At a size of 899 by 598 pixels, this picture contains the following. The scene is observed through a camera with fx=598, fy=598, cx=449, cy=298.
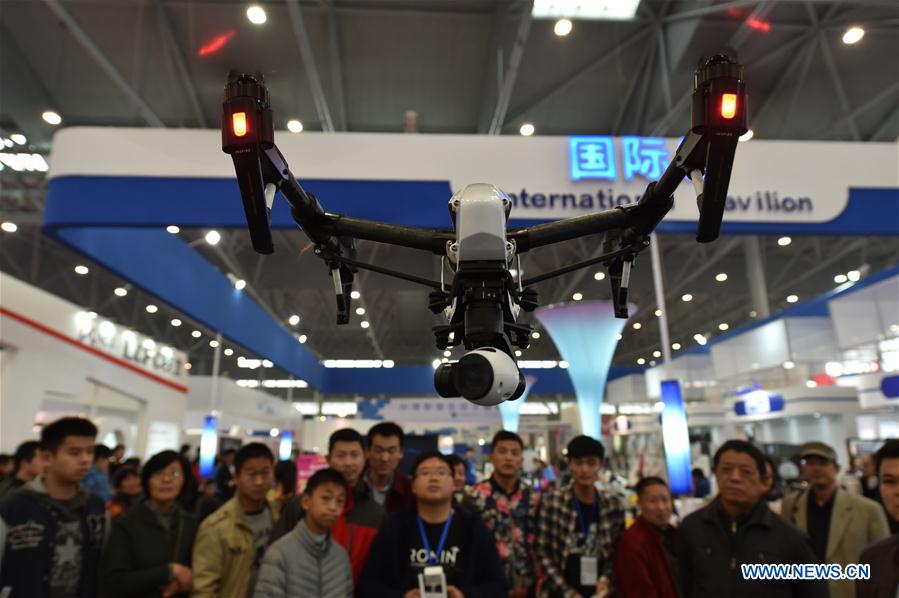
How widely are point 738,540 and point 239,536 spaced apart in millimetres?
2213

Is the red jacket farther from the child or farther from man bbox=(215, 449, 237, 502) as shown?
man bbox=(215, 449, 237, 502)

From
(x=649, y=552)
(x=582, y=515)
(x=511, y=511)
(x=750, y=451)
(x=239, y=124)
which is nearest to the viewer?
(x=239, y=124)

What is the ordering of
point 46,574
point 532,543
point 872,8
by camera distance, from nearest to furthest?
point 46,574, point 532,543, point 872,8

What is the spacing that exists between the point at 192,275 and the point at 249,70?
8557mm

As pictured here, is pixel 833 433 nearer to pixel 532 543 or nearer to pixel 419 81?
pixel 419 81

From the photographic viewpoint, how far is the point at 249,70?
1147 millimetres

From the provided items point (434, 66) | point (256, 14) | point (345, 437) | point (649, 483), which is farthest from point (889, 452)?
point (434, 66)

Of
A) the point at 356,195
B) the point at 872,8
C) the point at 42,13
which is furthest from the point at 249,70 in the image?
the point at 872,8

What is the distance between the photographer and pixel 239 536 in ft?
9.41

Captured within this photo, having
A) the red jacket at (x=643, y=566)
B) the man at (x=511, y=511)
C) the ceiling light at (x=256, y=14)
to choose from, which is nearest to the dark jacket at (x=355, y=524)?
the man at (x=511, y=511)

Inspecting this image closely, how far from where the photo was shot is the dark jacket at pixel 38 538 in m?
2.35

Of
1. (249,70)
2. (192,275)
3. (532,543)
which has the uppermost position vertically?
(192,275)

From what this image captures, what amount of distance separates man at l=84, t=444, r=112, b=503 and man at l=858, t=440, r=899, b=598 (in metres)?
5.28

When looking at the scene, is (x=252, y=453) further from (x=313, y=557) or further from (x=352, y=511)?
(x=313, y=557)
